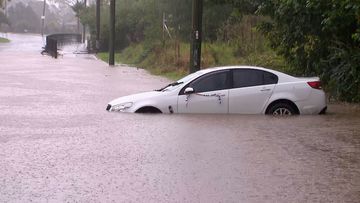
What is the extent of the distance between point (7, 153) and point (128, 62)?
3334 centimetres

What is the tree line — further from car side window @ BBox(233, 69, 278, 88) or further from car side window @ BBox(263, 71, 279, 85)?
car side window @ BBox(233, 69, 278, 88)

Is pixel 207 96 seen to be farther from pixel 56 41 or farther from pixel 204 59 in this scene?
pixel 56 41

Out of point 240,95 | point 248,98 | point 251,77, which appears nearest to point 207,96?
point 240,95

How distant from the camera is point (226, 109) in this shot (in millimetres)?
14258

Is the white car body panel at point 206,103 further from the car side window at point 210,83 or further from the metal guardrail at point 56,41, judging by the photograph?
the metal guardrail at point 56,41

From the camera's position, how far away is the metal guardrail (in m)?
50.5

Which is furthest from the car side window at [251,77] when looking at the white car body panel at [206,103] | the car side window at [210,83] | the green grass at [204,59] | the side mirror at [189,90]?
the green grass at [204,59]

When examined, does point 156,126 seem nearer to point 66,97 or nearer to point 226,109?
point 226,109

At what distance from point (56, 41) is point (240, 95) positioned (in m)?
40.8

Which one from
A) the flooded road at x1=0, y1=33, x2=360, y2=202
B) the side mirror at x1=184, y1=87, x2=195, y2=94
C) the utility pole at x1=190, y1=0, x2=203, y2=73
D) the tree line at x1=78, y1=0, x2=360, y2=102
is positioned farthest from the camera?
the utility pole at x1=190, y1=0, x2=203, y2=73

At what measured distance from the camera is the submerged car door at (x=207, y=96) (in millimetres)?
14219

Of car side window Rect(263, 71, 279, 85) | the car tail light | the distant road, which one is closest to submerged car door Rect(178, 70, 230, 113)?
car side window Rect(263, 71, 279, 85)

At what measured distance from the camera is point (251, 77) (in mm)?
14352

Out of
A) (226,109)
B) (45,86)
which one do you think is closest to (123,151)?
(226,109)
